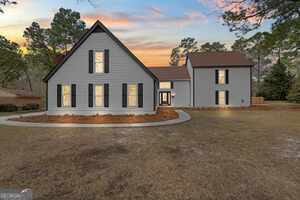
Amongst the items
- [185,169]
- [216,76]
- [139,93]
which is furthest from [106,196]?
[216,76]

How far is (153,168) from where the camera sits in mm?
5492

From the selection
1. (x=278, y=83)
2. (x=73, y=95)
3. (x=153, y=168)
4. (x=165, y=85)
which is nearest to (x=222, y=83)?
(x=165, y=85)

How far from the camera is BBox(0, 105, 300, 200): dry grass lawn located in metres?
4.11

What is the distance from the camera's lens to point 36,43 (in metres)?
38.4

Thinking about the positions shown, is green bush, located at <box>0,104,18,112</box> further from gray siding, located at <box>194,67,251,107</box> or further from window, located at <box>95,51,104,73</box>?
gray siding, located at <box>194,67,251,107</box>

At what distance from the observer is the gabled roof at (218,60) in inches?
1166

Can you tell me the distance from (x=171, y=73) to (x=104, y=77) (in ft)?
60.2

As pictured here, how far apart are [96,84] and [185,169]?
13134 millimetres

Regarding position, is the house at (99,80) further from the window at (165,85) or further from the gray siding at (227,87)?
the window at (165,85)

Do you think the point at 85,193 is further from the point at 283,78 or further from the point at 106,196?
the point at 283,78

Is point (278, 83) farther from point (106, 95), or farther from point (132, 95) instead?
point (106, 95)

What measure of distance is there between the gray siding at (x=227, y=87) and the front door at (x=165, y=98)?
174 inches

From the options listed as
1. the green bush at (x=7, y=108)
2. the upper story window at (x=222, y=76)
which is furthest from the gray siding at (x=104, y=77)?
the upper story window at (x=222, y=76)

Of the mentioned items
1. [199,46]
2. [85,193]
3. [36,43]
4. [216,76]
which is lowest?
[85,193]
